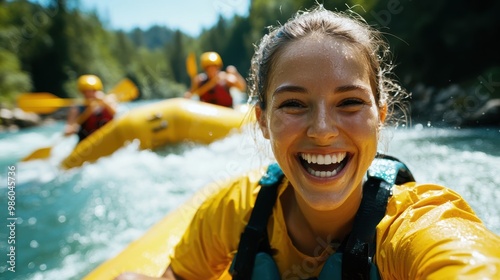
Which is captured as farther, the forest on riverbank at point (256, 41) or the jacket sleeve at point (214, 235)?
the forest on riverbank at point (256, 41)

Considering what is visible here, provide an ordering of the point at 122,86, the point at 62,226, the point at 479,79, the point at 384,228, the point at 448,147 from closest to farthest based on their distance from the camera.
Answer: the point at 384,228
the point at 62,226
the point at 448,147
the point at 122,86
the point at 479,79

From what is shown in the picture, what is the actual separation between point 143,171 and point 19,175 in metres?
1.64

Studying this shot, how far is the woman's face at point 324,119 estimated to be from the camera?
0.99 meters

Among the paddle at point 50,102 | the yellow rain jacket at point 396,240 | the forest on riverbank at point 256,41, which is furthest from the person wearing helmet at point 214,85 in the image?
the yellow rain jacket at point 396,240

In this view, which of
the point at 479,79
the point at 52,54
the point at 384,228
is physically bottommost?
the point at 52,54

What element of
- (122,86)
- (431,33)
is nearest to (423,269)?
(122,86)

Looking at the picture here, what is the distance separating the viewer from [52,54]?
23.5 m

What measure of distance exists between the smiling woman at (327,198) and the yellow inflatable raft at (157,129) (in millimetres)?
3779

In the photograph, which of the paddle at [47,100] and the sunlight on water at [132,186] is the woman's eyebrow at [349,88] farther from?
the paddle at [47,100]

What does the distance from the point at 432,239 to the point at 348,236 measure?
0.36 meters

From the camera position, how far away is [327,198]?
40.6 inches

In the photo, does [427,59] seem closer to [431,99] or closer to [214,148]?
[431,99]

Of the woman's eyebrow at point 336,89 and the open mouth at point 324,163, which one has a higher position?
the woman's eyebrow at point 336,89

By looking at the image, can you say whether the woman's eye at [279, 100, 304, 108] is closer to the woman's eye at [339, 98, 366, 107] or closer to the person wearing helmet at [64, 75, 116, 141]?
the woman's eye at [339, 98, 366, 107]
